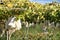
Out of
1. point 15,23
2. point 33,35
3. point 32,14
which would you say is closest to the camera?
point 33,35

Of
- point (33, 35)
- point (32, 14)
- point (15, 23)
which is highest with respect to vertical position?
point (32, 14)

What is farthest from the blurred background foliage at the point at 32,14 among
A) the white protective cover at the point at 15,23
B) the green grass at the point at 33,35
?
the white protective cover at the point at 15,23

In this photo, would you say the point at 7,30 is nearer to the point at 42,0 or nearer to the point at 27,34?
the point at 27,34

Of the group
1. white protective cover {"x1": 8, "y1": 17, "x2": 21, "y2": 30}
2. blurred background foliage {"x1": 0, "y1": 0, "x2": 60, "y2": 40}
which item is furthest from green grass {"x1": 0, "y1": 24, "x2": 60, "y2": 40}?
white protective cover {"x1": 8, "y1": 17, "x2": 21, "y2": 30}

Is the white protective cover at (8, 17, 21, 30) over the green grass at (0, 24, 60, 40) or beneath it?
over

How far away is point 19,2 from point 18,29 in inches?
30.6

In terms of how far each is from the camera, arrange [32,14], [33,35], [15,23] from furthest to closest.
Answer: [32,14], [15,23], [33,35]

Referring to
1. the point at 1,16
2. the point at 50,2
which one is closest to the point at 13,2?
the point at 1,16

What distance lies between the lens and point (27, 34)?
6875mm

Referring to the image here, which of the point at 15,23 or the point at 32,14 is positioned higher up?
the point at 32,14

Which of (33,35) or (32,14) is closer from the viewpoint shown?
(33,35)

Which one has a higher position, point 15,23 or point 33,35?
point 15,23

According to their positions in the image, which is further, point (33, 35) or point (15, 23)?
point (15, 23)

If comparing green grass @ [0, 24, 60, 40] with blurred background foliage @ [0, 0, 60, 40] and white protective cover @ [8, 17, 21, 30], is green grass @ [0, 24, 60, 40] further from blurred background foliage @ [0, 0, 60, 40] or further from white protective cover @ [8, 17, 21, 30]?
white protective cover @ [8, 17, 21, 30]
